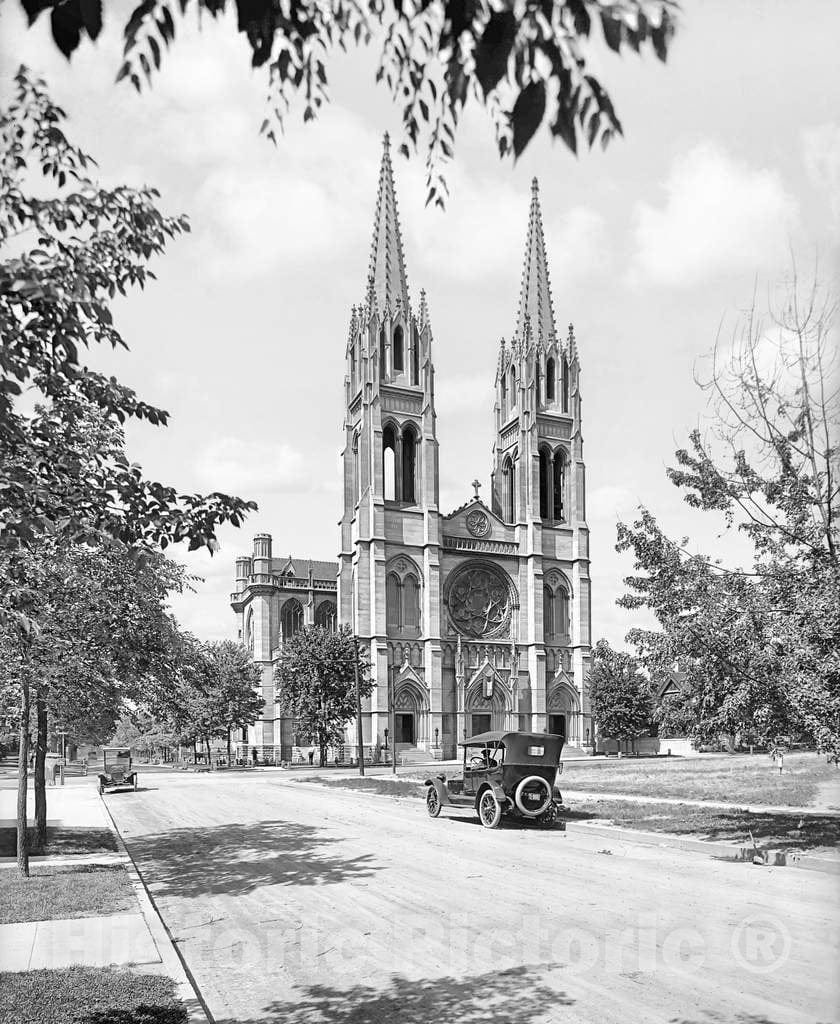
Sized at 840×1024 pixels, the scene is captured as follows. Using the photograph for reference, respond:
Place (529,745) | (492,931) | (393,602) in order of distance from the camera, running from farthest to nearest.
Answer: (393,602), (529,745), (492,931)

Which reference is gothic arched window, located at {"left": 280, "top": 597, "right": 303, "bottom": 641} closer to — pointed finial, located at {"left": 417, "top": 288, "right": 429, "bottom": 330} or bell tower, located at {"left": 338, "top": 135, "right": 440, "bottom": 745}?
bell tower, located at {"left": 338, "top": 135, "right": 440, "bottom": 745}

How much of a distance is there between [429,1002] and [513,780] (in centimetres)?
1305

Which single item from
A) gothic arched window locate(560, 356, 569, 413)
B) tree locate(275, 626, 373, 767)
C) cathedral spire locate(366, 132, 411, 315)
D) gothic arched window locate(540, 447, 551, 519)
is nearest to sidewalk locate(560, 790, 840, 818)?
tree locate(275, 626, 373, 767)

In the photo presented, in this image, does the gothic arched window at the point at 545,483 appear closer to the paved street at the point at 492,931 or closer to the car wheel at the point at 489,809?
the car wheel at the point at 489,809

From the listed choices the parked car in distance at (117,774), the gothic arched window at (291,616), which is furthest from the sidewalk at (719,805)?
the gothic arched window at (291,616)

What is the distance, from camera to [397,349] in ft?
232

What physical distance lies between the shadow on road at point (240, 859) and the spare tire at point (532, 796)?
4.12 m

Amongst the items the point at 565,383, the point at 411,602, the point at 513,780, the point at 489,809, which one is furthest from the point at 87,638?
the point at 565,383

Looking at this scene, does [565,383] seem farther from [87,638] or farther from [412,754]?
[87,638]

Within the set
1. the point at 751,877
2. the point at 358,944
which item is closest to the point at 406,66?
the point at 358,944

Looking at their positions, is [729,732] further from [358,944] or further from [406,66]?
[406,66]

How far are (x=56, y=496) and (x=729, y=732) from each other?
1186cm

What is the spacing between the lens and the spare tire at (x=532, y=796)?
19452 millimetres

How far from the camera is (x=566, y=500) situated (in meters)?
74.7
